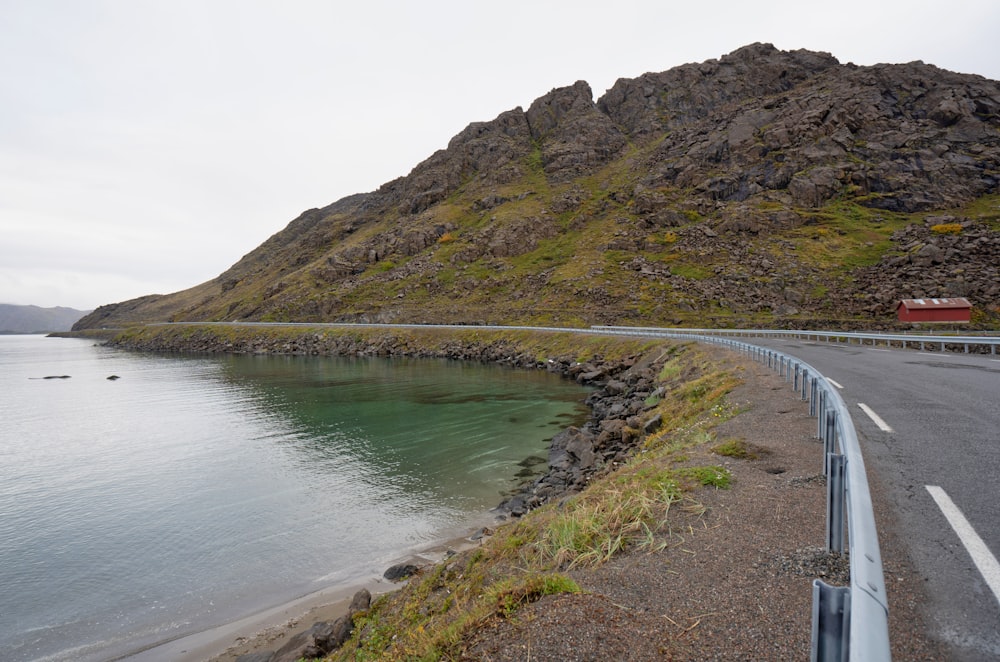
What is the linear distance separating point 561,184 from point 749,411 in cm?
11301

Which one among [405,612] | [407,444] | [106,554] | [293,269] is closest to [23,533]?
[106,554]

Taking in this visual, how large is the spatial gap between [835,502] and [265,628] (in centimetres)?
1016

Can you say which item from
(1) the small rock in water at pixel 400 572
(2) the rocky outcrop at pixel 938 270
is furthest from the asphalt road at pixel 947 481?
(2) the rocky outcrop at pixel 938 270

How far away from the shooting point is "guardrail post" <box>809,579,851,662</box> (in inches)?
91.4

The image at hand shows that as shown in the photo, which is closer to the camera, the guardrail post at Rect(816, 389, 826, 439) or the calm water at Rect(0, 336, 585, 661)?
the guardrail post at Rect(816, 389, 826, 439)

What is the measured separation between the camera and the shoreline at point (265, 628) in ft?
29.6

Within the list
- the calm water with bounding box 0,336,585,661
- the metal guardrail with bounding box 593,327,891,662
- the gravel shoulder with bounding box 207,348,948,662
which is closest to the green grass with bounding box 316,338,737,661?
the gravel shoulder with bounding box 207,348,948,662

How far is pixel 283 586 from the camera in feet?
37.0

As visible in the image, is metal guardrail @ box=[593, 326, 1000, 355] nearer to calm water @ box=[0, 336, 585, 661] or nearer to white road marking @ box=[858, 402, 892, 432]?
white road marking @ box=[858, 402, 892, 432]

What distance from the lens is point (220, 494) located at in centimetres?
1722

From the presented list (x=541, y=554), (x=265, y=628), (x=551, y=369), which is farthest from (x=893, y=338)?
(x=265, y=628)

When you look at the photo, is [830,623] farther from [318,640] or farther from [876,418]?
[876,418]

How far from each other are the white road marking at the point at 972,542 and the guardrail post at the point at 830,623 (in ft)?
9.38

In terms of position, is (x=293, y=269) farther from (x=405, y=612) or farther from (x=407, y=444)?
(x=405, y=612)
